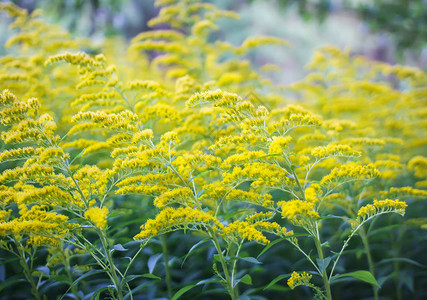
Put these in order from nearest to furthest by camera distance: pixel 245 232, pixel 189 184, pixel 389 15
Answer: pixel 245 232
pixel 189 184
pixel 389 15

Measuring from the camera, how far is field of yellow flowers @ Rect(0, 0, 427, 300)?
2.42m

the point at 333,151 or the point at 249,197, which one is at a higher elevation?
the point at 333,151

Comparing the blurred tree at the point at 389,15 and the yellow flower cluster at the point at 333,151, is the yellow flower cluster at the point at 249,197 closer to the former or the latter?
the yellow flower cluster at the point at 333,151

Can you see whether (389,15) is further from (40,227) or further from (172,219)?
(40,227)

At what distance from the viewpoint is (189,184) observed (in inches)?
107

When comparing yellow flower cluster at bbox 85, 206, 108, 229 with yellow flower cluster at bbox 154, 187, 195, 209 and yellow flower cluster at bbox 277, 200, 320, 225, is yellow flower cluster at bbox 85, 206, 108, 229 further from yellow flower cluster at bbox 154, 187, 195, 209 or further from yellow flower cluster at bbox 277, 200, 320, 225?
yellow flower cluster at bbox 277, 200, 320, 225

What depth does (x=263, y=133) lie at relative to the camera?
2.57 meters

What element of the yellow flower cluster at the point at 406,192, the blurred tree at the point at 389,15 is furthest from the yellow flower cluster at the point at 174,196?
the blurred tree at the point at 389,15

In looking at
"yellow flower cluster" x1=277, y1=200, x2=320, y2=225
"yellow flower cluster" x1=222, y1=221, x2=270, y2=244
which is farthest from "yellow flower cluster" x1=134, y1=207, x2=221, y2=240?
"yellow flower cluster" x1=277, y1=200, x2=320, y2=225

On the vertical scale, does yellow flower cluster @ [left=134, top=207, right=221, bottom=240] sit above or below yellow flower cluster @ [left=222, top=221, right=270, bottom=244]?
above

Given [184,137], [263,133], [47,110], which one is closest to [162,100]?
[184,137]

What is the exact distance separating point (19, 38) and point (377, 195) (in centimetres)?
479

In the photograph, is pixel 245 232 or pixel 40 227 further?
pixel 245 232

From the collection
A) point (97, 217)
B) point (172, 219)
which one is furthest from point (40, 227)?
point (172, 219)
